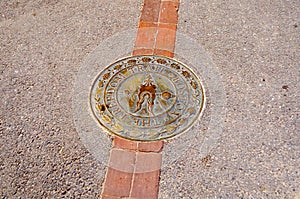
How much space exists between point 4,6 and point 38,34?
66cm

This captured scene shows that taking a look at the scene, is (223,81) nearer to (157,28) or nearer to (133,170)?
(157,28)

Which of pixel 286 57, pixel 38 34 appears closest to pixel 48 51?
pixel 38 34

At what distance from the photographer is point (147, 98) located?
123 inches

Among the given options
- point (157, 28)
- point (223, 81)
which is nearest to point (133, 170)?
point (223, 81)

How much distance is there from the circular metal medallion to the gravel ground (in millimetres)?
251

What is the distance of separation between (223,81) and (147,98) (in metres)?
0.68

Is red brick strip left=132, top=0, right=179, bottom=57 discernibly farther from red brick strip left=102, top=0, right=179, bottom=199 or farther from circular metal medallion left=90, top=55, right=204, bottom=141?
red brick strip left=102, top=0, right=179, bottom=199

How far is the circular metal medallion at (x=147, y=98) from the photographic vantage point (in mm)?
3002

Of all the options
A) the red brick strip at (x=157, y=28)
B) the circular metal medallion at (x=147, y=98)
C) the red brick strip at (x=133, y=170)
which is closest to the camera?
the red brick strip at (x=133, y=170)

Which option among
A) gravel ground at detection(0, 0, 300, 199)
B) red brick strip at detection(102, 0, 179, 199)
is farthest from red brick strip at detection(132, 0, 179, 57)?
red brick strip at detection(102, 0, 179, 199)

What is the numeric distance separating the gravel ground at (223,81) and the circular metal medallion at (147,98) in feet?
0.82

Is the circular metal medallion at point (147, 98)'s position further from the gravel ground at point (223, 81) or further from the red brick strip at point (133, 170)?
the gravel ground at point (223, 81)

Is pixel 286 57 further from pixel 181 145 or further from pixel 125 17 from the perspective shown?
pixel 125 17

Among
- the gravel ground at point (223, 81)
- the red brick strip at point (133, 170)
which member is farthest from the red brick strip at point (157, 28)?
the red brick strip at point (133, 170)
